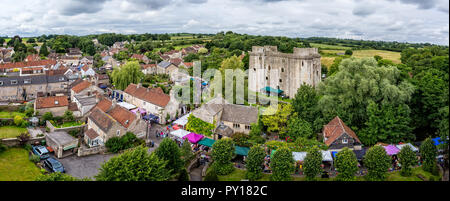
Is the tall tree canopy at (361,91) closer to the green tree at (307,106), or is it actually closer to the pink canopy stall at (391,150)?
the green tree at (307,106)

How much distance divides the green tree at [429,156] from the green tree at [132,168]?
79.3 feet

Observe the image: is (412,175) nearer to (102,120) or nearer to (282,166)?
(282,166)

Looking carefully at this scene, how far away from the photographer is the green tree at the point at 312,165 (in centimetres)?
2545

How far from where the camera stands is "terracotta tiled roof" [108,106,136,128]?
35781mm

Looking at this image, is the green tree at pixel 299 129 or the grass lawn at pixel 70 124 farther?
the grass lawn at pixel 70 124

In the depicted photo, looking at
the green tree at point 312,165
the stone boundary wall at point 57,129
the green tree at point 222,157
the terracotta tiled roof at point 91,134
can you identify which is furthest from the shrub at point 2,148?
the green tree at point 312,165

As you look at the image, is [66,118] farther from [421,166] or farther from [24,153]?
[421,166]

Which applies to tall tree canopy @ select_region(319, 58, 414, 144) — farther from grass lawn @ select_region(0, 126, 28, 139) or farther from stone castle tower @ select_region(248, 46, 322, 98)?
grass lawn @ select_region(0, 126, 28, 139)

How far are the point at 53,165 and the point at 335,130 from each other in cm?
2986
